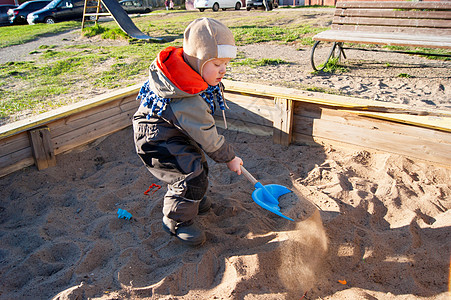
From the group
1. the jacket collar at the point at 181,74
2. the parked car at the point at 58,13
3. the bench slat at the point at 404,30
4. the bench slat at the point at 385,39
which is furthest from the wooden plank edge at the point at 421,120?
the parked car at the point at 58,13

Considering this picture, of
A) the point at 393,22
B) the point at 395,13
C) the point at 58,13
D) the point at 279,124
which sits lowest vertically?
the point at 279,124

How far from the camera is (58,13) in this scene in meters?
17.0

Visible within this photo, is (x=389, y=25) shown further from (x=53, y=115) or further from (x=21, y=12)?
(x=21, y=12)

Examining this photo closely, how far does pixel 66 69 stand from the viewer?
6254mm

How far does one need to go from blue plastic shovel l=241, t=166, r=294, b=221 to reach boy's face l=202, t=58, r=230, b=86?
2.21 feet

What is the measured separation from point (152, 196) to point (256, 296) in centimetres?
129

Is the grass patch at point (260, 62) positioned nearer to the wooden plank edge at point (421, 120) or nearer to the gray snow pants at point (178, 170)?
Answer: the wooden plank edge at point (421, 120)

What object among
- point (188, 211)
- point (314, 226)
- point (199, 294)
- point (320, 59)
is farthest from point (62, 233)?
point (320, 59)

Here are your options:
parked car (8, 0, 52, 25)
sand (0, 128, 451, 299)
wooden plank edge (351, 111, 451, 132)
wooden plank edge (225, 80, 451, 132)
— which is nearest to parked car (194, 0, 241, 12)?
parked car (8, 0, 52, 25)

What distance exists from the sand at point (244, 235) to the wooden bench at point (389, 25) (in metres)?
2.38

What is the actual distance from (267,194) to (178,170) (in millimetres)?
713

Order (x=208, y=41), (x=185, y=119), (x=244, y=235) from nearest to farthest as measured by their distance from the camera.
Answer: (x=208, y=41) < (x=185, y=119) < (x=244, y=235)

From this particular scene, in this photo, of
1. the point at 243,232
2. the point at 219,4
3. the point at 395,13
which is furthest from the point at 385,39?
the point at 219,4

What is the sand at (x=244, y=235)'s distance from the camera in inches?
79.5
